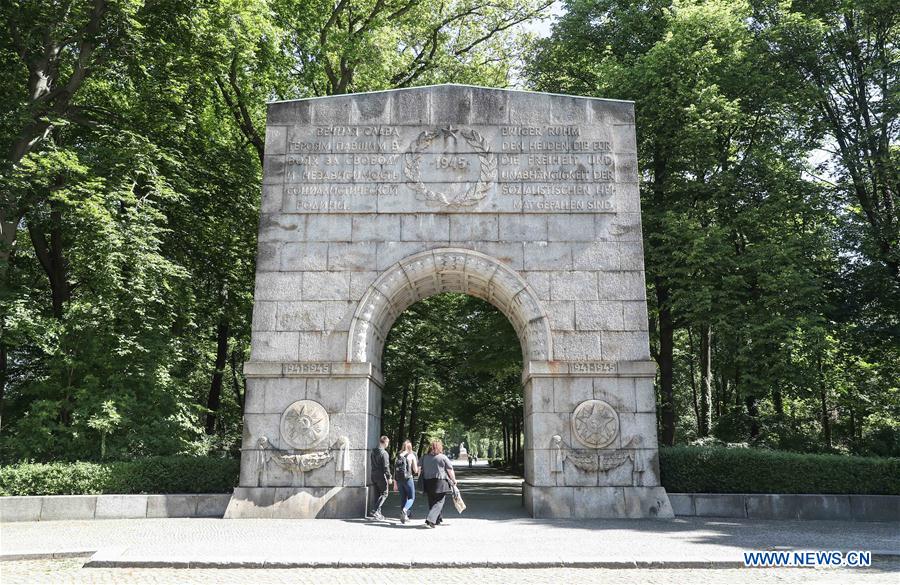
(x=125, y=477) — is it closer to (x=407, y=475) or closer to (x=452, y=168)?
(x=407, y=475)

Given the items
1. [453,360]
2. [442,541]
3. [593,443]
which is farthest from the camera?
[453,360]

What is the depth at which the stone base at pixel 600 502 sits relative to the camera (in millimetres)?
12594

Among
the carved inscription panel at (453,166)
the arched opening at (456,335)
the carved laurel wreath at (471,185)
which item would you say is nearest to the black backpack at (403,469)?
the arched opening at (456,335)

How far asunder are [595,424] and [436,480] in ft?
11.5

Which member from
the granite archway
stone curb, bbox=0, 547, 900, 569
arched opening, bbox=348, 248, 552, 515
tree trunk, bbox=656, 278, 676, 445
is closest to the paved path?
stone curb, bbox=0, 547, 900, 569

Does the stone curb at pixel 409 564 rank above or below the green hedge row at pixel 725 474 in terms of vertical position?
below

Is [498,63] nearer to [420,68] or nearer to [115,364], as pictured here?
[420,68]

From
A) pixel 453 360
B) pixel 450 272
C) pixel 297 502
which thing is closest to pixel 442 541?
pixel 297 502

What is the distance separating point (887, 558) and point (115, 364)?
15.6m

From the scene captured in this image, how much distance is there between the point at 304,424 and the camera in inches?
512

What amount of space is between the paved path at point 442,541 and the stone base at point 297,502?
1.54 feet

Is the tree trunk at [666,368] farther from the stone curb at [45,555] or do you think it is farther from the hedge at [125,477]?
the stone curb at [45,555]

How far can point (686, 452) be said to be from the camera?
13.5m

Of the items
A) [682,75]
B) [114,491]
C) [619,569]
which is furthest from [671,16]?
[114,491]
